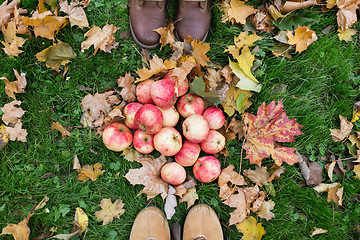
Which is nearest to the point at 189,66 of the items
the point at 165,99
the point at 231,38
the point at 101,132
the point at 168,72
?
the point at 168,72

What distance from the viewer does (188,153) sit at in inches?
89.0

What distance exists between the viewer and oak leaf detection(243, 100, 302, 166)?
7.57 feet

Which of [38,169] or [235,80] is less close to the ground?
[235,80]

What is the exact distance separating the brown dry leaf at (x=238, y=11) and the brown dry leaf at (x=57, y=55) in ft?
5.14

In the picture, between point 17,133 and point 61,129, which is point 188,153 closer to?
point 61,129

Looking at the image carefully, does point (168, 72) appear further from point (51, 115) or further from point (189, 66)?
point (51, 115)

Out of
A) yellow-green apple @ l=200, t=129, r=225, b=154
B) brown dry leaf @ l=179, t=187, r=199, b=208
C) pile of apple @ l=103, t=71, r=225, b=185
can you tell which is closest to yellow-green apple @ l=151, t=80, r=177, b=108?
pile of apple @ l=103, t=71, r=225, b=185

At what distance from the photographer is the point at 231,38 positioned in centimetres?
262

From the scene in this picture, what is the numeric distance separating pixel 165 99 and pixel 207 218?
3.94 feet

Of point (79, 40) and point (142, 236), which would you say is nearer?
point (142, 236)

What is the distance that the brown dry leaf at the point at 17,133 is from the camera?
243cm

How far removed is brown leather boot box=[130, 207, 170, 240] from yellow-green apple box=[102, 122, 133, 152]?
67 centimetres

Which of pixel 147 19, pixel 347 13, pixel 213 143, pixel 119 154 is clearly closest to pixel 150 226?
pixel 119 154

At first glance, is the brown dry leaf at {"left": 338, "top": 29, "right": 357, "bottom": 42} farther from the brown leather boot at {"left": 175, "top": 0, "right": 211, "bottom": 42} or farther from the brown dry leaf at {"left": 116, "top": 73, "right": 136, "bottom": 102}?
the brown dry leaf at {"left": 116, "top": 73, "right": 136, "bottom": 102}
